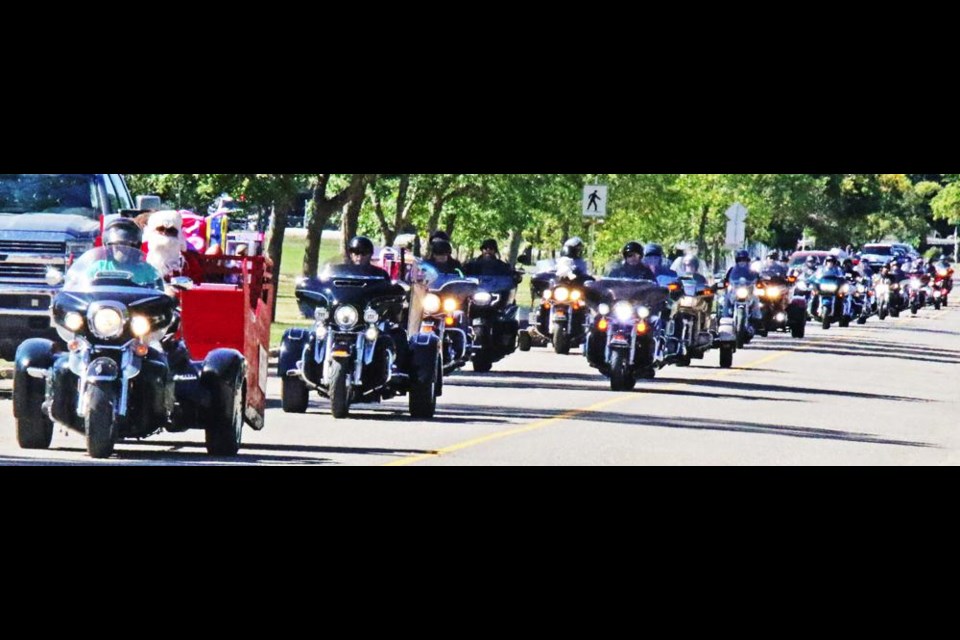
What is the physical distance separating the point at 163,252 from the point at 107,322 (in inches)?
83.1

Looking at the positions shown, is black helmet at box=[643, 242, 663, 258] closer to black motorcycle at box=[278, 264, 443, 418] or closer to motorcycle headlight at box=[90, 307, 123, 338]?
black motorcycle at box=[278, 264, 443, 418]

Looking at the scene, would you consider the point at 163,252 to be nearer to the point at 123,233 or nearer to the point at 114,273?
the point at 123,233

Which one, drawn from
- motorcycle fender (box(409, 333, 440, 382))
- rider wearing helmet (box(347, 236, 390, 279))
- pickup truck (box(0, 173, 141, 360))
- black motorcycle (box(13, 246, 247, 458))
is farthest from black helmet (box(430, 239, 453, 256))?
black motorcycle (box(13, 246, 247, 458))

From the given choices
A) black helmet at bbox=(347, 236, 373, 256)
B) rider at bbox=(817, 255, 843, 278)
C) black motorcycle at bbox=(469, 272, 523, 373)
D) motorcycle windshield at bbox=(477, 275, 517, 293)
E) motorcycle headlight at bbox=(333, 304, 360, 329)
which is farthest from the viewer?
rider at bbox=(817, 255, 843, 278)

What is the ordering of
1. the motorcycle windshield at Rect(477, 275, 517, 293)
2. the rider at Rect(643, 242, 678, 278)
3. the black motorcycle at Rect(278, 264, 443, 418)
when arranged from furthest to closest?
the motorcycle windshield at Rect(477, 275, 517, 293) → the rider at Rect(643, 242, 678, 278) → the black motorcycle at Rect(278, 264, 443, 418)

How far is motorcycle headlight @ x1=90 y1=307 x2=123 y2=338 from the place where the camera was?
59.5ft

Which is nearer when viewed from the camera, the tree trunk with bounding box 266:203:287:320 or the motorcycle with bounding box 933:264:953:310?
the tree trunk with bounding box 266:203:287:320

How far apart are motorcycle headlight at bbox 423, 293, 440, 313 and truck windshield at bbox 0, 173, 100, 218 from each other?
3.74m

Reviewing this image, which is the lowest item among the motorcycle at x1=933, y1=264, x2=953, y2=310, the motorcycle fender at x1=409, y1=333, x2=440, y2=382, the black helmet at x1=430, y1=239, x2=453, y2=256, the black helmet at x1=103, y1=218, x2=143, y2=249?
the motorcycle at x1=933, y1=264, x2=953, y2=310

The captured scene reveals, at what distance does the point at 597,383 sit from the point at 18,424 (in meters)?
13.6

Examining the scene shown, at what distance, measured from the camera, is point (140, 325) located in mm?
18250

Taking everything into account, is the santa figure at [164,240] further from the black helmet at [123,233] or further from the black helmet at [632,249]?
the black helmet at [632,249]

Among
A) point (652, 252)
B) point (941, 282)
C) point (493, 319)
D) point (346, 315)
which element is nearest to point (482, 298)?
point (493, 319)
